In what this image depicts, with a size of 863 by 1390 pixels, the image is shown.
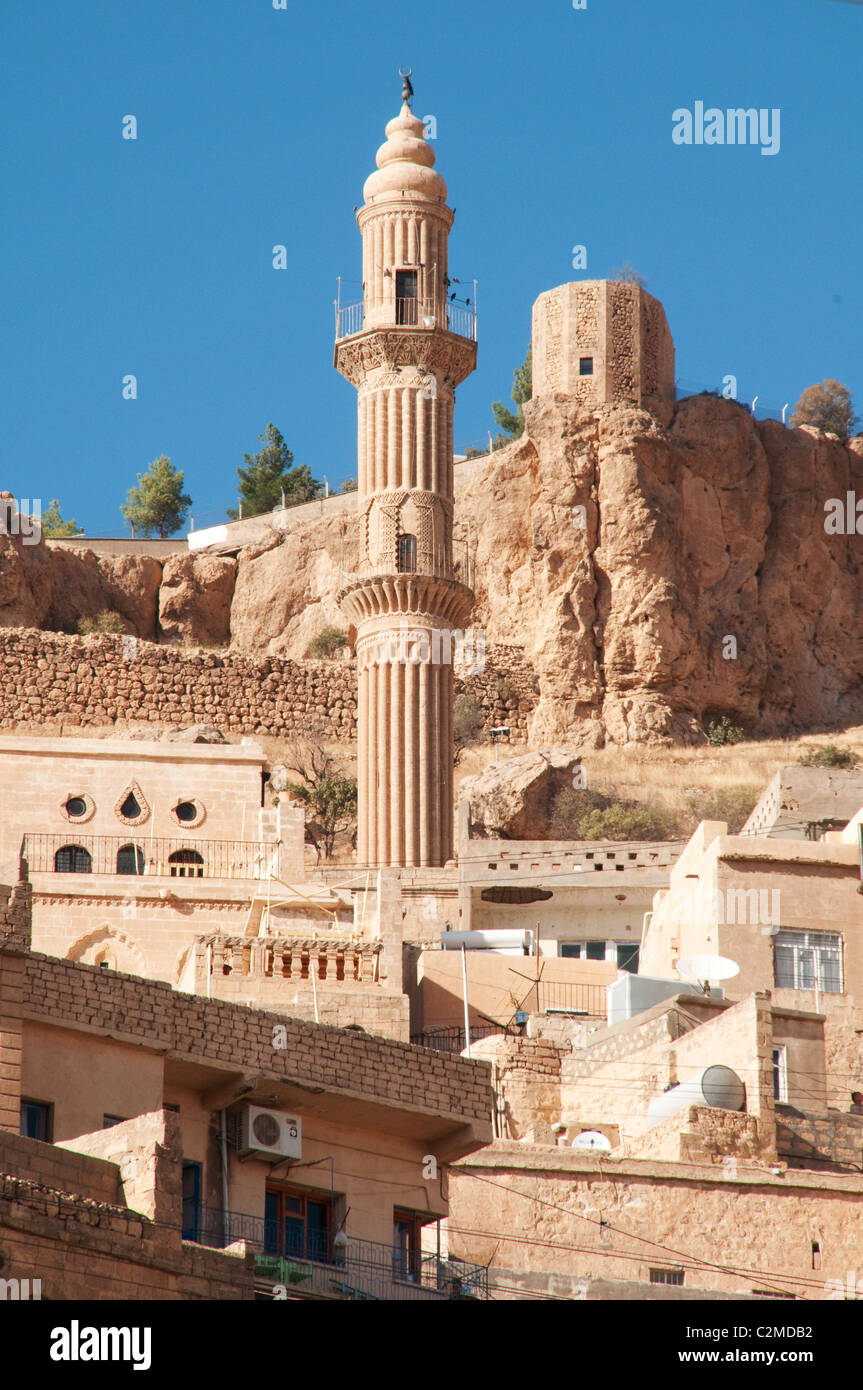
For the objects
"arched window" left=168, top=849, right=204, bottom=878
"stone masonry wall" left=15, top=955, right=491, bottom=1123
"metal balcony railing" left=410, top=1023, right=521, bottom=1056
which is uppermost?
"arched window" left=168, top=849, right=204, bottom=878

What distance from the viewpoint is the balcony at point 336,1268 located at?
15.6m

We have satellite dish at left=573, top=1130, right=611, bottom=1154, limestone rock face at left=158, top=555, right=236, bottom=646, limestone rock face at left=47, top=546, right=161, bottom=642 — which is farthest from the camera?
limestone rock face at left=158, top=555, right=236, bottom=646

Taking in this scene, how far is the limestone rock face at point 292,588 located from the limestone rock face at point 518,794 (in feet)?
41.8

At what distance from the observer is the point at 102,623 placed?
5575cm

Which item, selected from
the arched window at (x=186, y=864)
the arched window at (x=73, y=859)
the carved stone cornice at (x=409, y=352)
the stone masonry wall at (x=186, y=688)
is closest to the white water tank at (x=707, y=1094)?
A: the arched window at (x=186, y=864)

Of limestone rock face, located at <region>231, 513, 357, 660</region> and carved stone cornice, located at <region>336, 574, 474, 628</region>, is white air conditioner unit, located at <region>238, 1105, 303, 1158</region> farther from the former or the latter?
limestone rock face, located at <region>231, 513, 357, 660</region>

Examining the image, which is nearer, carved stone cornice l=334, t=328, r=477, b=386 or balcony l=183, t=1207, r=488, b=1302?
balcony l=183, t=1207, r=488, b=1302

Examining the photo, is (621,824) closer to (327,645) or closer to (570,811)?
(570,811)

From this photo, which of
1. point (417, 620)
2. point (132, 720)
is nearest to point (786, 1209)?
point (417, 620)

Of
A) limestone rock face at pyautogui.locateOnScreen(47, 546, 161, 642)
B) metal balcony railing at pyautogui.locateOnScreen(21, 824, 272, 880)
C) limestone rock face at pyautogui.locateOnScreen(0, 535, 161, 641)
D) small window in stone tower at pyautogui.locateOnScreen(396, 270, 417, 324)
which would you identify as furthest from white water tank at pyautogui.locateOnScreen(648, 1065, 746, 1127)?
limestone rock face at pyautogui.locateOnScreen(47, 546, 161, 642)

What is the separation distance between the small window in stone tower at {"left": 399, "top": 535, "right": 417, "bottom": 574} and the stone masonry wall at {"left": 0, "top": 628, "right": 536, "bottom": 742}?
10.6 meters

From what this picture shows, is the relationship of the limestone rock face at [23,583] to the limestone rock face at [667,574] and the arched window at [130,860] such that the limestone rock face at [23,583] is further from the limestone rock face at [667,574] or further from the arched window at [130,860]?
the arched window at [130,860]

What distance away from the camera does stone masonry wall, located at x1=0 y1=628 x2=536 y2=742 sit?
4988cm

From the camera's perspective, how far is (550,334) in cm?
5494
